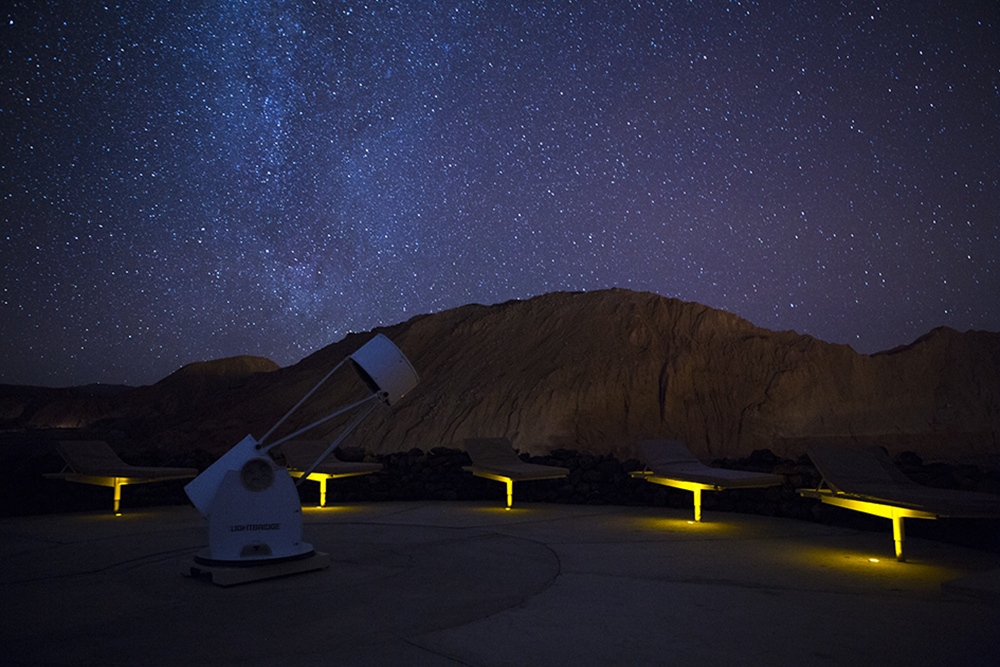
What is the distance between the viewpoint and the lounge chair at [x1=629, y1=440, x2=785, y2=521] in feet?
21.3

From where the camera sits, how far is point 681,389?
→ 3328cm

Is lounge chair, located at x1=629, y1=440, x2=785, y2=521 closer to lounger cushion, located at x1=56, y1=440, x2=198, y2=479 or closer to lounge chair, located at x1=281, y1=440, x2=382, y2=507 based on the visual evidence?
lounge chair, located at x1=281, y1=440, x2=382, y2=507

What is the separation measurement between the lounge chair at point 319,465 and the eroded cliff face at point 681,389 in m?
21.6

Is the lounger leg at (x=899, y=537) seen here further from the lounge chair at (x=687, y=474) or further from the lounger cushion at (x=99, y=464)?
the lounger cushion at (x=99, y=464)

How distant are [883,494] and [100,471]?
8182 mm

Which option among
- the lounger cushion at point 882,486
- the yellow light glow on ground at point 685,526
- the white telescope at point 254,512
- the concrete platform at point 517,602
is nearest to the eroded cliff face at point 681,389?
the yellow light glow on ground at point 685,526

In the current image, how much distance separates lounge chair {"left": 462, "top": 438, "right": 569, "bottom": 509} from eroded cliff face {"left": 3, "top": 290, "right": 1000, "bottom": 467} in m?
21.4

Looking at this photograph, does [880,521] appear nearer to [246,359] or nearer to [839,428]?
[839,428]

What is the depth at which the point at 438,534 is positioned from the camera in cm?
615

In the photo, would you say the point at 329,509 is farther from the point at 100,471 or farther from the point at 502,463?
the point at 100,471

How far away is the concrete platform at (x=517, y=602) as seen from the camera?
2.82m

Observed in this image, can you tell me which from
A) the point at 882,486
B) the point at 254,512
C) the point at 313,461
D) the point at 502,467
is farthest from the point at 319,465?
the point at 882,486

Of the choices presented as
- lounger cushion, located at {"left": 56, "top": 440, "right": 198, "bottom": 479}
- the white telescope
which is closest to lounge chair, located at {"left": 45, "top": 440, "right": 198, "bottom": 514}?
lounger cushion, located at {"left": 56, "top": 440, "right": 198, "bottom": 479}

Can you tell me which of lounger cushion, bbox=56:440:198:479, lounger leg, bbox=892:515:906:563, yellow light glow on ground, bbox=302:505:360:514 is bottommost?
yellow light glow on ground, bbox=302:505:360:514
